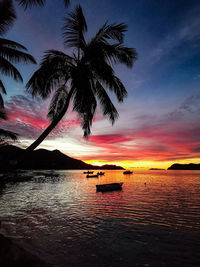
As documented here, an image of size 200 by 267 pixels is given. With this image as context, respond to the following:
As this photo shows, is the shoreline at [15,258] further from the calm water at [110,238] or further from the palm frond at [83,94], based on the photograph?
the palm frond at [83,94]

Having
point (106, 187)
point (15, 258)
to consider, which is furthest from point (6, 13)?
point (106, 187)

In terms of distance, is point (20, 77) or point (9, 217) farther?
point (9, 217)

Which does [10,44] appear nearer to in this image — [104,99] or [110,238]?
[104,99]

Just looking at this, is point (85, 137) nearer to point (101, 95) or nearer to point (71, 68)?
point (101, 95)

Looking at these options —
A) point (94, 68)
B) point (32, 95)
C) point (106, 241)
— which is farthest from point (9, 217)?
point (94, 68)

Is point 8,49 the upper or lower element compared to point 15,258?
upper

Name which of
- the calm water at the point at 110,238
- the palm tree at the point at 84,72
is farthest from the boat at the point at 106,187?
the palm tree at the point at 84,72

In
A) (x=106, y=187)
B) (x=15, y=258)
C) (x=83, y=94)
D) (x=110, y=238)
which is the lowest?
(x=110, y=238)

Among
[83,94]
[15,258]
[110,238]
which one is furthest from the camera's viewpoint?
[110,238]

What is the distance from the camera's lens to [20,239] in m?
9.02

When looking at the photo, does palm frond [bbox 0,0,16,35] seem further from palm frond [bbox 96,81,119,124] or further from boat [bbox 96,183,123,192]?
boat [bbox 96,183,123,192]

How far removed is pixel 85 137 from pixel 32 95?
3670 mm

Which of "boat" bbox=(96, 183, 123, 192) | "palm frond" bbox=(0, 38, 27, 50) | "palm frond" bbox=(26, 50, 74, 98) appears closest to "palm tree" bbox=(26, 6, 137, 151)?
"palm frond" bbox=(26, 50, 74, 98)

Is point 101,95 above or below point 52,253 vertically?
above
